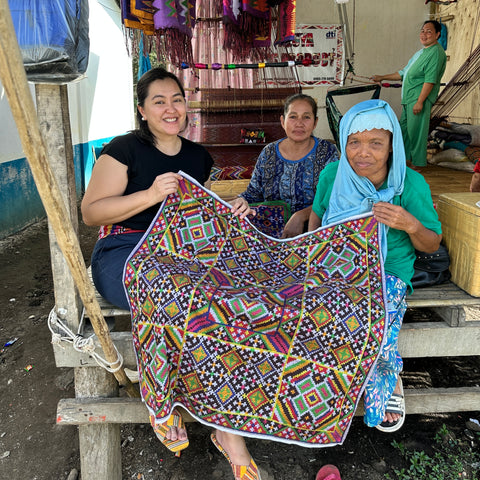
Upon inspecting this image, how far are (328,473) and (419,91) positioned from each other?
4.98 meters

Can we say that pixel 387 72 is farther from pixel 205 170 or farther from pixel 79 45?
pixel 79 45

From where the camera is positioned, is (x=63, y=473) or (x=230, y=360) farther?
(x=63, y=473)

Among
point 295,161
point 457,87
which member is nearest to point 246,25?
point 295,161

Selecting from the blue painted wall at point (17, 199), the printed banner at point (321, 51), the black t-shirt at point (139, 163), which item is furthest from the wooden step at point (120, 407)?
the printed banner at point (321, 51)

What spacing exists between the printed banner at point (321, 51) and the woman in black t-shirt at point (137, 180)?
20.4 ft

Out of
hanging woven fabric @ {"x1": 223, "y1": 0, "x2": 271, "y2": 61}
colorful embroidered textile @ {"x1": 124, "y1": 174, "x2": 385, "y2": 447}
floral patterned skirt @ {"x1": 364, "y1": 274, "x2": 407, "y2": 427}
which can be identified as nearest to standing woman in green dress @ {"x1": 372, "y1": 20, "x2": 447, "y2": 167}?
hanging woven fabric @ {"x1": 223, "y1": 0, "x2": 271, "y2": 61}

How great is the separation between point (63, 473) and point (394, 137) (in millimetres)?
2326

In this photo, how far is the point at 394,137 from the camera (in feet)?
6.42

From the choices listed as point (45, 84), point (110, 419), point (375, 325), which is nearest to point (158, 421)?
point (110, 419)

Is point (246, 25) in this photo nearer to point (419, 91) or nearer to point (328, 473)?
point (328, 473)

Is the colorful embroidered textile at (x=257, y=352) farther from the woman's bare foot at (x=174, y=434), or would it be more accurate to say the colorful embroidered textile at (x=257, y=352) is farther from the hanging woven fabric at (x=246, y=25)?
the hanging woven fabric at (x=246, y=25)

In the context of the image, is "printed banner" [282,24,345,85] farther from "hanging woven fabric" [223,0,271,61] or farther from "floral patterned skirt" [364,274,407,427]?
"floral patterned skirt" [364,274,407,427]

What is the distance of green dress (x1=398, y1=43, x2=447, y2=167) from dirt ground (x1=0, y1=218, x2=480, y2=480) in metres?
3.45

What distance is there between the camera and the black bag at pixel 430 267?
2174 millimetres
